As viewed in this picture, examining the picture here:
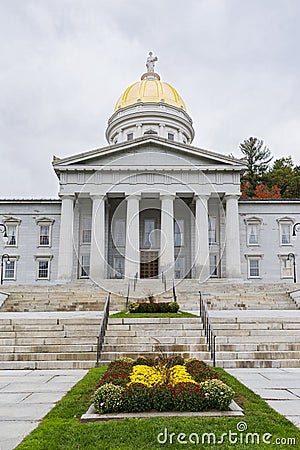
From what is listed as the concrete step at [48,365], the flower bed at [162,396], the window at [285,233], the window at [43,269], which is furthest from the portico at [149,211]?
the flower bed at [162,396]

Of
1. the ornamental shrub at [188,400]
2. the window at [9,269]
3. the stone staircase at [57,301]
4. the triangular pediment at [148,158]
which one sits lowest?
the ornamental shrub at [188,400]

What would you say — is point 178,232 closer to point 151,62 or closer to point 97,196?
point 97,196

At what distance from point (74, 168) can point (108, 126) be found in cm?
2021

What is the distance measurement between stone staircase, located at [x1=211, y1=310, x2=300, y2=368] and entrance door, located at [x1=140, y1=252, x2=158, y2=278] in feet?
88.1

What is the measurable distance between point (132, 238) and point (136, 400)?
34273 mm

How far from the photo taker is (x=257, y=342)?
15.4 meters

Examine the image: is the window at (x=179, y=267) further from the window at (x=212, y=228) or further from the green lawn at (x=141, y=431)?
the green lawn at (x=141, y=431)

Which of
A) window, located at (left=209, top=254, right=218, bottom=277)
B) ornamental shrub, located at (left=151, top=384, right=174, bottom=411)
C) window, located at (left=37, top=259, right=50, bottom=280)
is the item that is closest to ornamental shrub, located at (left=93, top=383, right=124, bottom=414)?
ornamental shrub, located at (left=151, top=384, right=174, bottom=411)

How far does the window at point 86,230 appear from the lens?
4553cm

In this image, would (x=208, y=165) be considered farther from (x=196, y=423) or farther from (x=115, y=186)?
(x=196, y=423)

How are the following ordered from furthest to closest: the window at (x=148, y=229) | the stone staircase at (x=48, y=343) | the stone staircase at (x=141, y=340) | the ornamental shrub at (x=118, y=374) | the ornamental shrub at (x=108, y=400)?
the window at (x=148, y=229)
the stone staircase at (x=141, y=340)
the stone staircase at (x=48, y=343)
the ornamental shrub at (x=118, y=374)
the ornamental shrub at (x=108, y=400)

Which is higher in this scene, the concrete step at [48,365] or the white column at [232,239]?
the white column at [232,239]

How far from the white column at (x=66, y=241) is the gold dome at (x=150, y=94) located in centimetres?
2129

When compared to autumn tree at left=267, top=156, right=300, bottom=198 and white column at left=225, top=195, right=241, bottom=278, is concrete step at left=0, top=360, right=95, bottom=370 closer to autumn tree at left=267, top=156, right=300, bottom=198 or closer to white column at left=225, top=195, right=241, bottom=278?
white column at left=225, top=195, right=241, bottom=278
